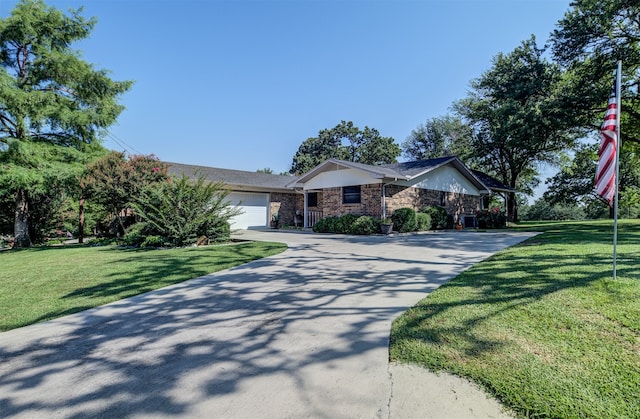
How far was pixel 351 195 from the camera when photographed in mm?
16328

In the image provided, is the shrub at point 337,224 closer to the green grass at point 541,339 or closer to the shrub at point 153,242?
the shrub at point 153,242

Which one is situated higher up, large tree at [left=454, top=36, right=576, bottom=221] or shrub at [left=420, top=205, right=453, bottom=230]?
large tree at [left=454, top=36, right=576, bottom=221]

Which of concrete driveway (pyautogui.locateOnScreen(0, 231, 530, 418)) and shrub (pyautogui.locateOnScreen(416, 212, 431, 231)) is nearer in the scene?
concrete driveway (pyautogui.locateOnScreen(0, 231, 530, 418))

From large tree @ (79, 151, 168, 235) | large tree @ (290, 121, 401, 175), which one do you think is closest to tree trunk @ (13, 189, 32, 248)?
large tree @ (79, 151, 168, 235)

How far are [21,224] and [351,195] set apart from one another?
1529cm

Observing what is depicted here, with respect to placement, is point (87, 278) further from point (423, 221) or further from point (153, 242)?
point (423, 221)

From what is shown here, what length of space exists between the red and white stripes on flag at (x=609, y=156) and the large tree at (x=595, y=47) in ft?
40.3

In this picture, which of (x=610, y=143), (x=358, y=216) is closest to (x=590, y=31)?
(x=358, y=216)

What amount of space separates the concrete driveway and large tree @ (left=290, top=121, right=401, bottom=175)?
1361 inches

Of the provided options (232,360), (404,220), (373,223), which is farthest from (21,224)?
(404,220)

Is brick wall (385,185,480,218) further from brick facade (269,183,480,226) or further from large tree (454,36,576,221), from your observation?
large tree (454,36,576,221)

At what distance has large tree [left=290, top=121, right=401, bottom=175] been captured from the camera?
38.4m

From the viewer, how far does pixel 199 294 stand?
4.66 m

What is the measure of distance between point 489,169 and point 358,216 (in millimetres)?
19016
